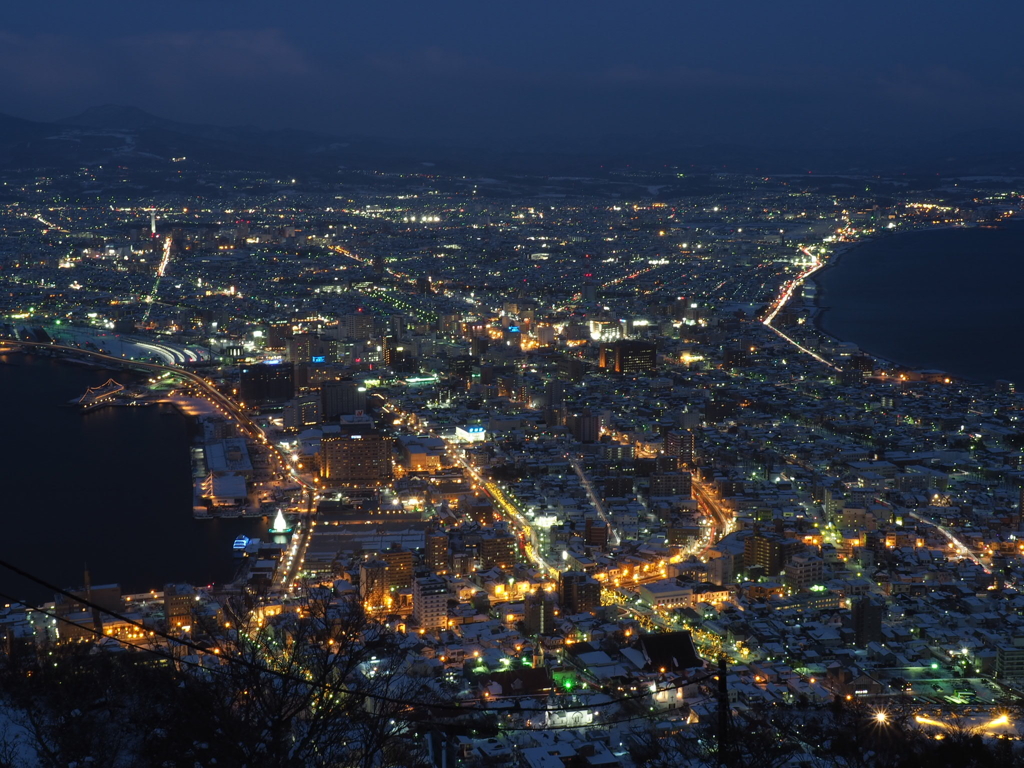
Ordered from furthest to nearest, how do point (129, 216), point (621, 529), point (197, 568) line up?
point (129, 216) < point (621, 529) < point (197, 568)

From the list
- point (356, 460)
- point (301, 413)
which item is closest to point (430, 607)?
point (356, 460)

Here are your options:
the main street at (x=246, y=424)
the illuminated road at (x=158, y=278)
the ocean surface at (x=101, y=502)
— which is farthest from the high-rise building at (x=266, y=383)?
the illuminated road at (x=158, y=278)

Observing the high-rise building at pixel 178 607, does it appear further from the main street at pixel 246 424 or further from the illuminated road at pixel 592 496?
the illuminated road at pixel 592 496

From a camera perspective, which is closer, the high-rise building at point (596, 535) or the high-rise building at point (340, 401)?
the high-rise building at point (596, 535)

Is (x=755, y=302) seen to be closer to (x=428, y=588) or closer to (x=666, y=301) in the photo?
(x=666, y=301)

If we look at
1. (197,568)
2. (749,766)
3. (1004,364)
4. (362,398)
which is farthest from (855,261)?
(749,766)

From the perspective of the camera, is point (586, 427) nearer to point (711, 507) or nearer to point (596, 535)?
point (711, 507)
